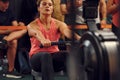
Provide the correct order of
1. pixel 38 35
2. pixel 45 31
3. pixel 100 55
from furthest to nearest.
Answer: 1. pixel 45 31
2. pixel 38 35
3. pixel 100 55

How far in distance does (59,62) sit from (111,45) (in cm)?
172

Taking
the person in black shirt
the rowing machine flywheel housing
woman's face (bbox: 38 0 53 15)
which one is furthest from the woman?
the rowing machine flywheel housing

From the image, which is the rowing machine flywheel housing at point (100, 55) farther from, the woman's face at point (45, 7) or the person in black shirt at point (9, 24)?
the person in black shirt at point (9, 24)

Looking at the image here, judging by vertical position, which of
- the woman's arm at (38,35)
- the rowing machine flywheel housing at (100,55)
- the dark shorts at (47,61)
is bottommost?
the dark shorts at (47,61)

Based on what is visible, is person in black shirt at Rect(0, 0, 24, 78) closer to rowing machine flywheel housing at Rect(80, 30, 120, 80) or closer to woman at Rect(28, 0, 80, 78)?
woman at Rect(28, 0, 80, 78)

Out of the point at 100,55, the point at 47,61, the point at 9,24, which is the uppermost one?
the point at 100,55

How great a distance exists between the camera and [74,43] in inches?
16.2

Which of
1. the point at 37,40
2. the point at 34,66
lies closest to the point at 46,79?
the point at 34,66

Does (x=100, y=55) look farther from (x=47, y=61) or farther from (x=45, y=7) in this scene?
(x=45, y=7)

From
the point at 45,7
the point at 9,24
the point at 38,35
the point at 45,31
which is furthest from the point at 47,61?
the point at 9,24

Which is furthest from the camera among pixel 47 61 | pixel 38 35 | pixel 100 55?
pixel 38 35

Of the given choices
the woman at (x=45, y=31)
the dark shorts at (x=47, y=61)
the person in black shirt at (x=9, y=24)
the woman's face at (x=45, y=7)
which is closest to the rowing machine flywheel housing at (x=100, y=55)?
the dark shorts at (x=47, y=61)

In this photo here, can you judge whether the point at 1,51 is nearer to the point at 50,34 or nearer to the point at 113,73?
the point at 50,34

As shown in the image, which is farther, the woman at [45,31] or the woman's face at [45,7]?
the woman's face at [45,7]
